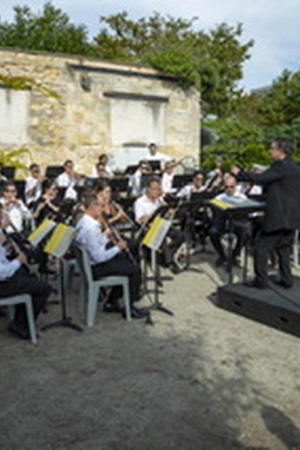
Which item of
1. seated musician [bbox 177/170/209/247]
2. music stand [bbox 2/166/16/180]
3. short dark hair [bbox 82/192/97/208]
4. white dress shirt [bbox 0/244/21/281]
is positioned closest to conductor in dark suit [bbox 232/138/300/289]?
short dark hair [bbox 82/192/97/208]

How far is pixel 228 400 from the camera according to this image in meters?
3.89

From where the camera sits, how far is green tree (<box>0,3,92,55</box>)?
69.3ft

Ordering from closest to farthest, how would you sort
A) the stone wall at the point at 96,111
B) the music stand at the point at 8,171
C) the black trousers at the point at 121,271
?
the black trousers at the point at 121,271 → the music stand at the point at 8,171 → the stone wall at the point at 96,111

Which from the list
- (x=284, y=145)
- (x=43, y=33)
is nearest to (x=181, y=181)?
(x=284, y=145)

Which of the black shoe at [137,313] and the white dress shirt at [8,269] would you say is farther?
the black shoe at [137,313]

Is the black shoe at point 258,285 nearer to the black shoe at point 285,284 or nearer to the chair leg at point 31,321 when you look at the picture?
the black shoe at point 285,284

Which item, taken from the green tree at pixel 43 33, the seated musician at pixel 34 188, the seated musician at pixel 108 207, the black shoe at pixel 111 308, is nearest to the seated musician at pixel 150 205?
the seated musician at pixel 108 207

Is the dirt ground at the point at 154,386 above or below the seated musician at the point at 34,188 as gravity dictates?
below

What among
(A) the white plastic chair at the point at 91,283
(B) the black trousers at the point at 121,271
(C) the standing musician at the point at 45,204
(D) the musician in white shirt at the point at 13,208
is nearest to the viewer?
(A) the white plastic chair at the point at 91,283

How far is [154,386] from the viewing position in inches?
162

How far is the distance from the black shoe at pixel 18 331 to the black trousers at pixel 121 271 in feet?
3.02

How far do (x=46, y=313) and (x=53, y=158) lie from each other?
348 inches

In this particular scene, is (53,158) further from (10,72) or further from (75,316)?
(75,316)

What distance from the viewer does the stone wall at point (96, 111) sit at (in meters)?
13.9
